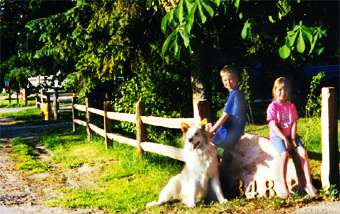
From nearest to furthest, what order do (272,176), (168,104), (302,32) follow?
(302,32)
(272,176)
(168,104)

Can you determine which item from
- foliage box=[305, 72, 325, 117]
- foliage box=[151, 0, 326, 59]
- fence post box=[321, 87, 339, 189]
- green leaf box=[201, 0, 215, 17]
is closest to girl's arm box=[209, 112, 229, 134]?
foliage box=[151, 0, 326, 59]

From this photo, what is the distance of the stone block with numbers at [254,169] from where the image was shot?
6.37m

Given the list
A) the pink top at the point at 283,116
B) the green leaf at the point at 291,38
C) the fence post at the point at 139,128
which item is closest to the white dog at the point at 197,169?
the pink top at the point at 283,116

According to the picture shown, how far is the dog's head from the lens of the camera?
6180 millimetres

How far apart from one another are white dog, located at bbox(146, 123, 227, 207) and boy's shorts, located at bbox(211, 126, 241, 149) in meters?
0.32

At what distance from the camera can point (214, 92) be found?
1454 centimetres

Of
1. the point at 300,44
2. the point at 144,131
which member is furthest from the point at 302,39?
the point at 144,131

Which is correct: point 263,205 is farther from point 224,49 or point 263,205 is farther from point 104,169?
point 224,49

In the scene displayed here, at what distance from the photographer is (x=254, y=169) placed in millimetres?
6621

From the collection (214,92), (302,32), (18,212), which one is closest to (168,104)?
(214,92)

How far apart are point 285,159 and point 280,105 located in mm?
670

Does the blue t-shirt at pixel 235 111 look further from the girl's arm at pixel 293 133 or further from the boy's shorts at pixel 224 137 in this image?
the girl's arm at pixel 293 133

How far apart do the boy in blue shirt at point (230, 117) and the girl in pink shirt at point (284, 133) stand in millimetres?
407

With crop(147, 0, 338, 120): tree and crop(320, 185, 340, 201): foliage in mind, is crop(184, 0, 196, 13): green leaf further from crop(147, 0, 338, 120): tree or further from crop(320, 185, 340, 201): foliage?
crop(320, 185, 340, 201): foliage
